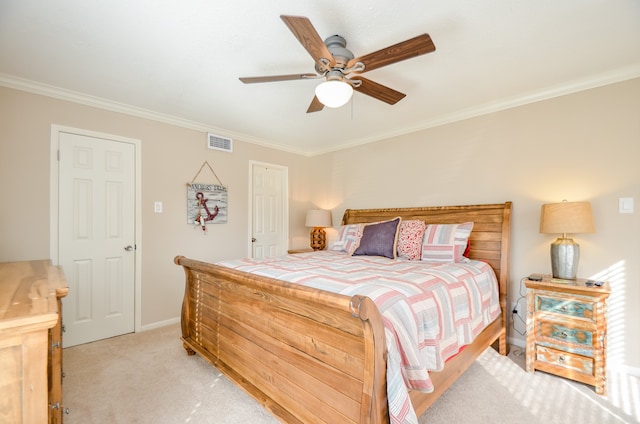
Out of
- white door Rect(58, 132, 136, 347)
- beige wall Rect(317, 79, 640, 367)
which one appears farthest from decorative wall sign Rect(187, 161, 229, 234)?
beige wall Rect(317, 79, 640, 367)

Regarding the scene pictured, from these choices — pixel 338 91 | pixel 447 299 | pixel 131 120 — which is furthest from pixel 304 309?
pixel 131 120

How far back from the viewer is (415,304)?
1524 millimetres

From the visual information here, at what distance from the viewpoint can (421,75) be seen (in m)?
2.40

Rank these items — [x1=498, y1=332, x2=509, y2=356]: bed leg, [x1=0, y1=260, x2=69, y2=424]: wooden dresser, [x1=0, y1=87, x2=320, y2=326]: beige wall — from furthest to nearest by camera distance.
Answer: [x1=498, y1=332, x2=509, y2=356]: bed leg → [x1=0, y1=87, x2=320, y2=326]: beige wall → [x1=0, y1=260, x2=69, y2=424]: wooden dresser

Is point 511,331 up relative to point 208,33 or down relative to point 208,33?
down

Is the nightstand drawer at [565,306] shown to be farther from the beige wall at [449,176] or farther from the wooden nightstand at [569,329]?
the beige wall at [449,176]

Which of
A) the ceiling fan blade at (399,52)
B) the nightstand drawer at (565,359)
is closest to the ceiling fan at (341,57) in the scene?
the ceiling fan blade at (399,52)

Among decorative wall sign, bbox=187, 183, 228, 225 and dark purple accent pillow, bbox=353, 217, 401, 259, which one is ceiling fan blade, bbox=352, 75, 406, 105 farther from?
decorative wall sign, bbox=187, 183, 228, 225

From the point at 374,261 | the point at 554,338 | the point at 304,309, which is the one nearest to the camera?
the point at 304,309

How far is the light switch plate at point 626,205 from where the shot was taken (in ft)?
7.54

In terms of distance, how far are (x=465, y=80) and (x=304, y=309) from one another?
2.34 metres

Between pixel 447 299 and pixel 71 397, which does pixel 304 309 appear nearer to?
pixel 447 299

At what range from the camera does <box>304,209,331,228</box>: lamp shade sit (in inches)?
171

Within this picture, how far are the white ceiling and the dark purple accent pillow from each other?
4.22ft
